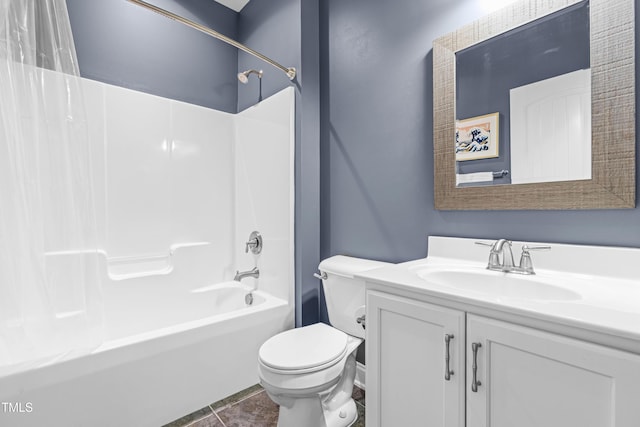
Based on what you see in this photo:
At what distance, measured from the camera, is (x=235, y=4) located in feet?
7.98

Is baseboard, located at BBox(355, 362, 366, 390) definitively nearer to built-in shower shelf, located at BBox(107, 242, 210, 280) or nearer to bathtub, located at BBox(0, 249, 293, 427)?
bathtub, located at BBox(0, 249, 293, 427)

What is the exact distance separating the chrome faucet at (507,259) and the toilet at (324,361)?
0.60 metres

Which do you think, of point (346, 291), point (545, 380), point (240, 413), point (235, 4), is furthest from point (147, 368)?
point (235, 4)

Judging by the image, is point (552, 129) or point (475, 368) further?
point (552, 129)

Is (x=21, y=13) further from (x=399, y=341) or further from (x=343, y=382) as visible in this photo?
(x=343, y=382)

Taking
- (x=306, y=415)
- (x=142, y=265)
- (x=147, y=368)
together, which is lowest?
(x=306, y=415)

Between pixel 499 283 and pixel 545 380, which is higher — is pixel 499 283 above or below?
above

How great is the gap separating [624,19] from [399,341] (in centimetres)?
129

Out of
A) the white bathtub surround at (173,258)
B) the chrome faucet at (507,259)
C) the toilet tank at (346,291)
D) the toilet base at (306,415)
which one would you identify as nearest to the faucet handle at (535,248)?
the chrome faucet at (507,259)

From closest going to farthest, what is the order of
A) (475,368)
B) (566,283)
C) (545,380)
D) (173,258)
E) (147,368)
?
(545,380) → (475,368) → (566,283) → (147,368) → (173,258)

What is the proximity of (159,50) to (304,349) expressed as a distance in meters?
2.24

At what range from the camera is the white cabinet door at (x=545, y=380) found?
2.05ft

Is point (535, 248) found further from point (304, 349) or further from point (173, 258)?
point (173, 258)

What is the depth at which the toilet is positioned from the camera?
47.7 inches
